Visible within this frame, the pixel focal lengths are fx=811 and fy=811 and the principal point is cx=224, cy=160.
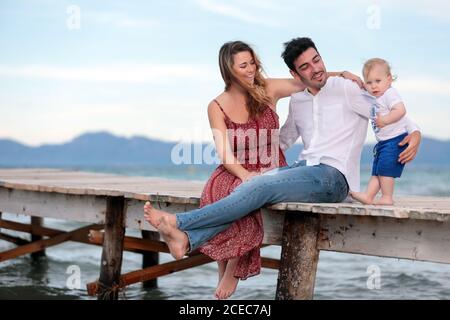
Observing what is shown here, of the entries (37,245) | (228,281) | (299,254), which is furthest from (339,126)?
(37,245)

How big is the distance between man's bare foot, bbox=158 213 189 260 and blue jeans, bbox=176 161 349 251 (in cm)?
3

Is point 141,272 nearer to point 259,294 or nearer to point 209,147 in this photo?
point 209,147

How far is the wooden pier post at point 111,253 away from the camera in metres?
6.81

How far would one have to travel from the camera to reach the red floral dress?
16.9 feet

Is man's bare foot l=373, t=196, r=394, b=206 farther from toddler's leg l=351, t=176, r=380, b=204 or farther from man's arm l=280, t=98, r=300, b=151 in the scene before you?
man's arm l=280, t=98, r=300, b=151

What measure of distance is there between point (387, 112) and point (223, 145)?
3.46 ft

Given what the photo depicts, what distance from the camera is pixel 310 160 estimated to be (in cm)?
532

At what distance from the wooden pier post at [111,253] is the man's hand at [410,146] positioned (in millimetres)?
2628

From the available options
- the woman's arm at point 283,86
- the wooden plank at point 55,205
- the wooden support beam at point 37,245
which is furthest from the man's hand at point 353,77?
the wooden support beam at point 37,245

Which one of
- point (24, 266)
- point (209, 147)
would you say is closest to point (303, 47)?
point (209, 147)

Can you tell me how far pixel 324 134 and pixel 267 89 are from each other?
48cm

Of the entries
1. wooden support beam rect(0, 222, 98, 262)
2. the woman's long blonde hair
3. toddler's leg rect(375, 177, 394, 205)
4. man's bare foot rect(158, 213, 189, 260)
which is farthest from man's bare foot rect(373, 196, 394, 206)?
wooden support beam rect(0, 222, 98, 262)

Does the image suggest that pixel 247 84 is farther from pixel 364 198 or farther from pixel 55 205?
pixel 55 205
